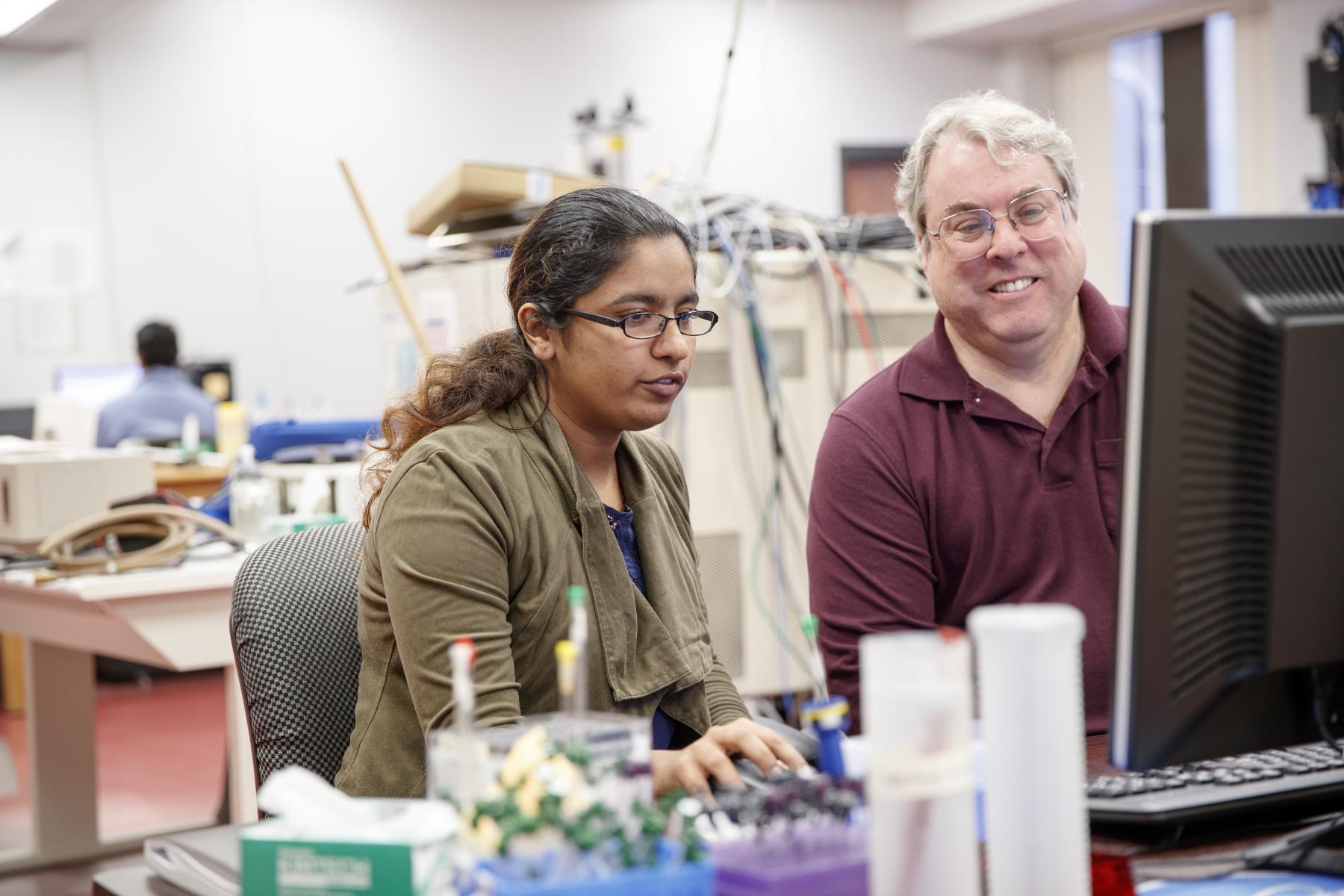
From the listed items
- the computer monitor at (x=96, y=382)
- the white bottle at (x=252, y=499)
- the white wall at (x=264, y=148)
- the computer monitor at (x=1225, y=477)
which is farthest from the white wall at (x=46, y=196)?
the computer monitor at (x=1225, y=477)

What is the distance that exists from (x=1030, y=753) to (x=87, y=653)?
9.07 feet

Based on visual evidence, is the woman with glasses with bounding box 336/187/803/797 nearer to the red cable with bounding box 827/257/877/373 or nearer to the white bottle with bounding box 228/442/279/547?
the white bottle with bounding box 228/442/279/547

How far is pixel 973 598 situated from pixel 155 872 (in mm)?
950

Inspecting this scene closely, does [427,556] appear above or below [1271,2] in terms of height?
below

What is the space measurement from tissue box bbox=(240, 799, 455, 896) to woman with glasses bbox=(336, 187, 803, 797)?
42 cm

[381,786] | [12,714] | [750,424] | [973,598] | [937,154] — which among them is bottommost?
[12,714]

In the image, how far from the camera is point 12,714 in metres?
4.82

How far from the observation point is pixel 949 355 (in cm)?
169

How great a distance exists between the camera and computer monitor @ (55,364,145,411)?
5.73m

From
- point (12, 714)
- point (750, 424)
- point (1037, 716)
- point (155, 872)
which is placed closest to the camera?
point (1037, 716)

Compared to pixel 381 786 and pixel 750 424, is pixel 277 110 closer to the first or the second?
pixel 750 424

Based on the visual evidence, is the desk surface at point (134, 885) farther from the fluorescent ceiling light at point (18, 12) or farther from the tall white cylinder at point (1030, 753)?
the fluorescent ceiling light at point (18, 12)

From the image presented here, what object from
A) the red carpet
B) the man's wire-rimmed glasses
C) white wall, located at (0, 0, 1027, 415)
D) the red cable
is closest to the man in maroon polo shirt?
the man's wire-rimmed glasses

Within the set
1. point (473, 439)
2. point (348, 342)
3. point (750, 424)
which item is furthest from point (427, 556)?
point (348, 342)
